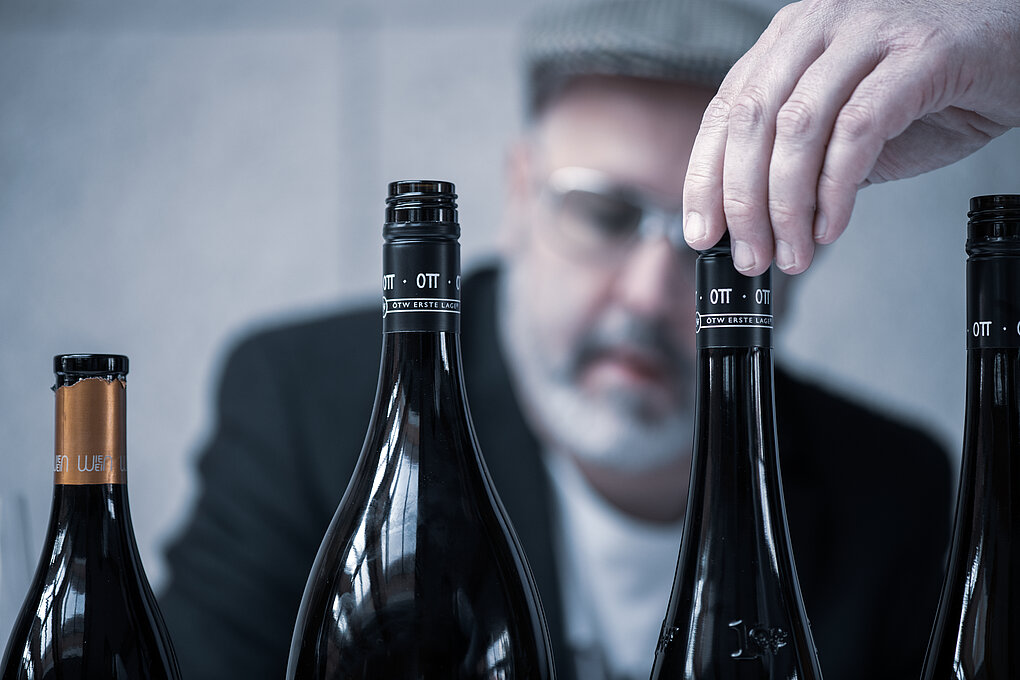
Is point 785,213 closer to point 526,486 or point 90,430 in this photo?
point 90,430

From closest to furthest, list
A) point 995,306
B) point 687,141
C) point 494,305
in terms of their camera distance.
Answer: point 995,306 → point 687,141 → point 494,305

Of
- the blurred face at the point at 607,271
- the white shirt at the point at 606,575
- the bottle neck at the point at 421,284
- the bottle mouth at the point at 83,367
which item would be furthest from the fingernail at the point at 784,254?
the white shirt at the point at 606,575

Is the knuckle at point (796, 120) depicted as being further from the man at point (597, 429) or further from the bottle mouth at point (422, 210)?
the man at point (597, 429)

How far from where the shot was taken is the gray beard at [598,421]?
151 cm

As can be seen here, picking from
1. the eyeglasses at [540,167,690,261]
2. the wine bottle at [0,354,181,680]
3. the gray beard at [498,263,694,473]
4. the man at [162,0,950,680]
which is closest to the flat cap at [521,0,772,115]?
the man at [162,0,950,680]

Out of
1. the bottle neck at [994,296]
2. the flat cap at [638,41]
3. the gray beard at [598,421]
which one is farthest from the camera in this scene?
the gray beard at [598,421]

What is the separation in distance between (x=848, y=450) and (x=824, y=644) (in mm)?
310

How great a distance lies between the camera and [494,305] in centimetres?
160

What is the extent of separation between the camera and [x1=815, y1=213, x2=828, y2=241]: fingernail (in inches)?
12.6

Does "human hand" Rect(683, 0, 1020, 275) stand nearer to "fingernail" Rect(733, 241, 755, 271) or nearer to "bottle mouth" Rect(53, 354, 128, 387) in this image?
"fingernail" Rect(733, 241, 755, 271)

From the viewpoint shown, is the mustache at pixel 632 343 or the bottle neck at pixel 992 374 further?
the mustache at pixel 632 343

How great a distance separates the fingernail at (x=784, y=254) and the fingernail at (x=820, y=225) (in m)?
0.01

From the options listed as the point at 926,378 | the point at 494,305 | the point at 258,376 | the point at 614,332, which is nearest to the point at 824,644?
the point at 926,378

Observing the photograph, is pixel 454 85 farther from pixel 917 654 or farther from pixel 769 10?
pixel 917 654
